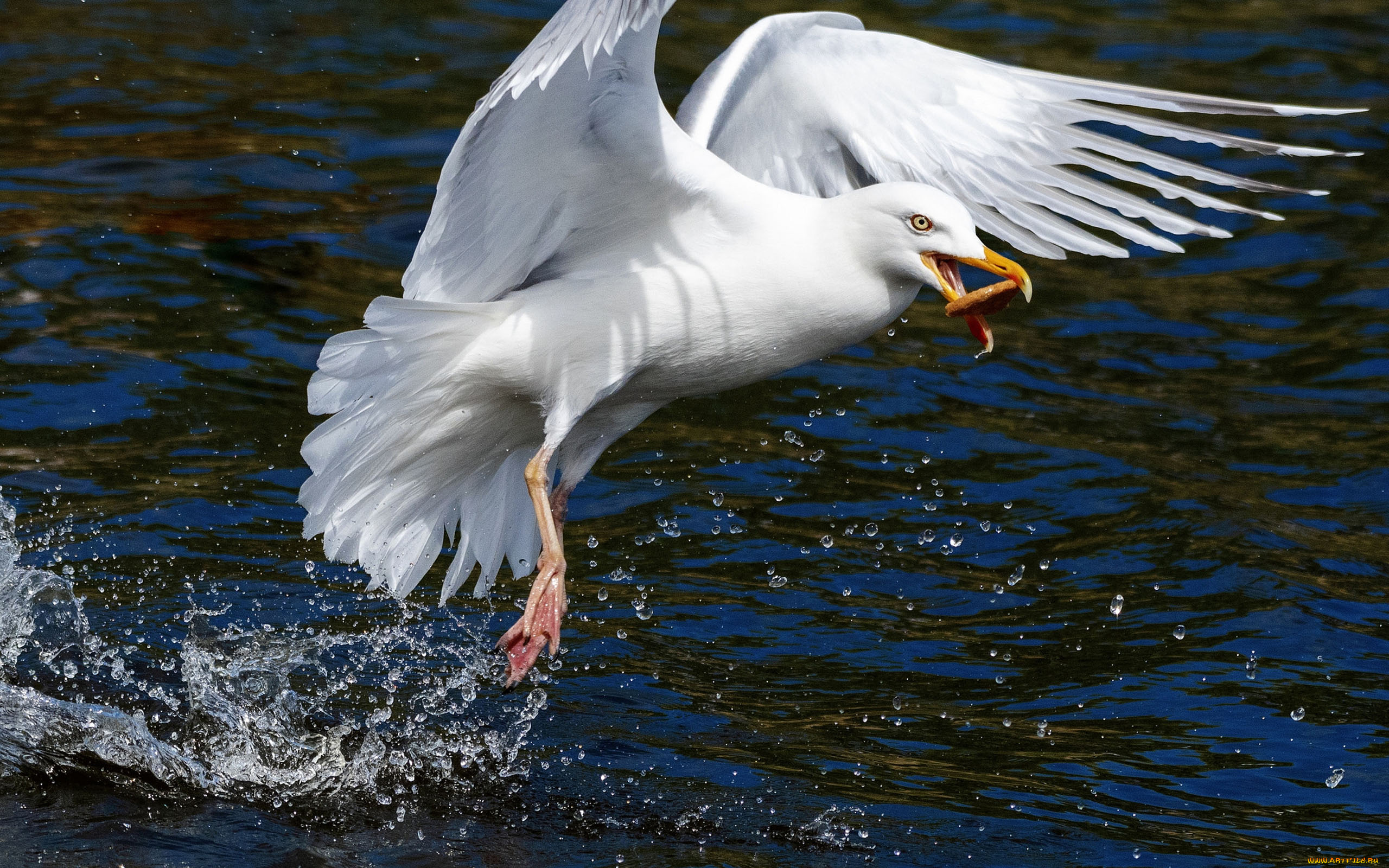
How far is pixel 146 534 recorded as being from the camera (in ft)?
22.7

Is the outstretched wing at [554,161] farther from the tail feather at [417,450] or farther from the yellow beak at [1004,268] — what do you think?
the yellow beak at [1004,268]

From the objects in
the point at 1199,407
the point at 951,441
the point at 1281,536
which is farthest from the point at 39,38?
the point at 1281,536

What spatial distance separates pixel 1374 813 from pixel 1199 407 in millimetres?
3514

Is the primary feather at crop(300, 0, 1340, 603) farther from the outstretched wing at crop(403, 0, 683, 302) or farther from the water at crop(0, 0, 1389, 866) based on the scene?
the water at crop(0, 0, 1389, 866)

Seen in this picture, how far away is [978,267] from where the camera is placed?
17.3 feet

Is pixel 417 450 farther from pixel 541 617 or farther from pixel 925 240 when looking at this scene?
pixel 925 240

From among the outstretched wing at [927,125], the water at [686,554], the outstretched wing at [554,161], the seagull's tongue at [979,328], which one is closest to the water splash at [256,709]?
the water at [686,554]

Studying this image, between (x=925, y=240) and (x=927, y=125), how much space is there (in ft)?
3.28

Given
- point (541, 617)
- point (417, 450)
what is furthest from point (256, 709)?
point (541, 617)

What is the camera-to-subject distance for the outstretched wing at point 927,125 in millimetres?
5840

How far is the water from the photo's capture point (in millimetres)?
5363

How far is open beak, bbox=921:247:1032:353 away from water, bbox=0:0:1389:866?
1400 millimetres

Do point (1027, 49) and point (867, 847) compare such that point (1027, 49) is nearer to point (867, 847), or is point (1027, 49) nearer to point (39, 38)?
point (39, 38)

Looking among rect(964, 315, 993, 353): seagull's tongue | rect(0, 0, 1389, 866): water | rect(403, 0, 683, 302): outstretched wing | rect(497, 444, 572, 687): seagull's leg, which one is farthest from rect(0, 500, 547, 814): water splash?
rect(964, 315, 993, 353): seagull's tongue
